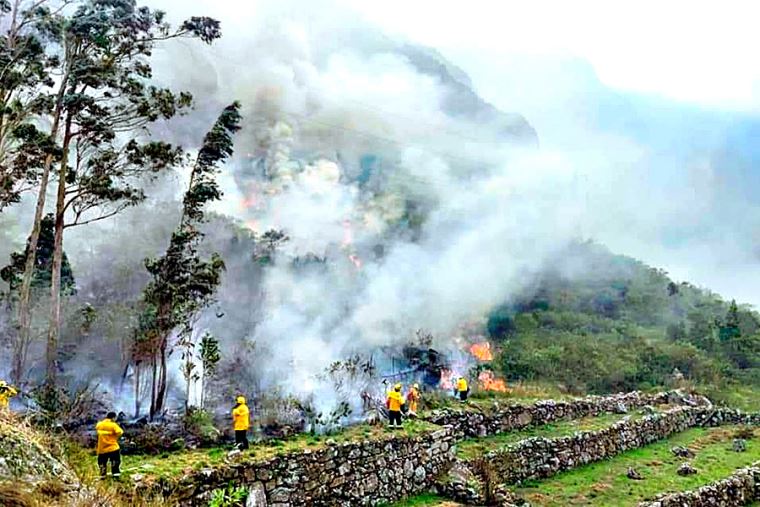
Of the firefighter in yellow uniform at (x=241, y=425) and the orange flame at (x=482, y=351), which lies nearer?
the firefighter in yellow uniform at (x=241, y=425)

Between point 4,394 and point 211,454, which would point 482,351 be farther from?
point 4,394

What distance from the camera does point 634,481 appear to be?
55.4 feet

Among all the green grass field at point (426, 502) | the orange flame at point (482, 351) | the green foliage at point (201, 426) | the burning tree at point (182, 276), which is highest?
the burning tree at point (182, 276)

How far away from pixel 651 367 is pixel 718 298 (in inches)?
1369

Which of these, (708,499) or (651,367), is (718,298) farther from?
(708,499)

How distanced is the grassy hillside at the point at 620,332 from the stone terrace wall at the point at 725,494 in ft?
52.6

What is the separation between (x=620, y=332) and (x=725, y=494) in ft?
111

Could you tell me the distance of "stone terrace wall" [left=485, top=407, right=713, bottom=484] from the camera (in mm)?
16531

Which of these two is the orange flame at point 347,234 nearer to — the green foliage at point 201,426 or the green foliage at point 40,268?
the green foliage at point 40,268

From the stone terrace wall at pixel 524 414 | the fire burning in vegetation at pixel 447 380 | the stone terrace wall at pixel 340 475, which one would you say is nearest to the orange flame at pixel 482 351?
the fire burning in vegetation at pixel 447 380

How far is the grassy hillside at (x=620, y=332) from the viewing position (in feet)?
119

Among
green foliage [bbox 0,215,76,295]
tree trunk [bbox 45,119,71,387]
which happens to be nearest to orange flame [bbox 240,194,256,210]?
green foliage [bbox 0,215,76,295]

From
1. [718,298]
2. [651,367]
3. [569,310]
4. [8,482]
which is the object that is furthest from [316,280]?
[718,298]

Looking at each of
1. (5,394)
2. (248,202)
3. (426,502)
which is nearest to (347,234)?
(248,202)
